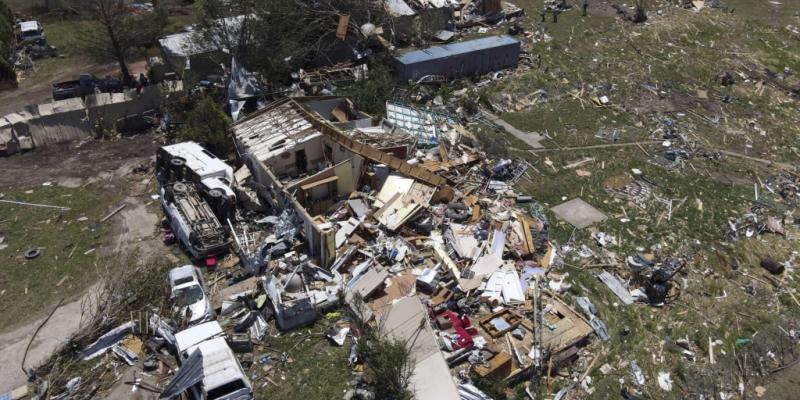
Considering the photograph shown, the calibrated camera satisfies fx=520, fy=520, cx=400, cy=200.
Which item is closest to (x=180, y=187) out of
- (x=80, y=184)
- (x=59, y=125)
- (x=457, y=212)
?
(x=80, y=184)

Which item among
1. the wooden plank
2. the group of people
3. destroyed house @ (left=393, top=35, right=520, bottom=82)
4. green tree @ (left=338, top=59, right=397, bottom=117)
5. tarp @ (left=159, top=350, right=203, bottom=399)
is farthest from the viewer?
the group of people

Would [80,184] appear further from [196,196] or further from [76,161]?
[196,196]

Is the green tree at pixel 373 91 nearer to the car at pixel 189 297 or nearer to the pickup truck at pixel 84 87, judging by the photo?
the car at pixel 189 297

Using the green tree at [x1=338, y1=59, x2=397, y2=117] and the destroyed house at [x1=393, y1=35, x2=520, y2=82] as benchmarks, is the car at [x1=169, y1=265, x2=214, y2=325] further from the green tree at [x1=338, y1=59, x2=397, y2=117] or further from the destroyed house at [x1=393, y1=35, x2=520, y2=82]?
the destroyed house at [x1=393, y1=35, x2=520, y2=82]

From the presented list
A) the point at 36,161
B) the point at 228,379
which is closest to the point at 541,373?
the point at 228,379

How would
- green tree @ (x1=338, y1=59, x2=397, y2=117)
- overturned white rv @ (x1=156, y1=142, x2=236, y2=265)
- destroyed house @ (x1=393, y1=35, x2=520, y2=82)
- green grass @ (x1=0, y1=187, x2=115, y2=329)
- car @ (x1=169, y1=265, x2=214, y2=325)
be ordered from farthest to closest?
destroyed house @ (x1=393, y1=35, x2=520, y2=82) → green tree @ (x1=338, y1=59, x2=397, y2=117) → overturned white rv @ (x1=156, y1=142, x2=236, y2=265) → green grass @ (x1=0, y1=187, x2=115, y2=329) → car @ (x1=169, y1=265, x2=214, y2=325)

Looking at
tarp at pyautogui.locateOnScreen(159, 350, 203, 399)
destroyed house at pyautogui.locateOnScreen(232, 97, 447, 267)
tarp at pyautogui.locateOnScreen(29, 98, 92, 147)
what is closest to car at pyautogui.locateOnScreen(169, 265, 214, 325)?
tarp at pyautogui.locateOnScreen(159, 350, 203, 399)

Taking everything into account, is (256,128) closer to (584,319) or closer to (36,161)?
(36,161)
